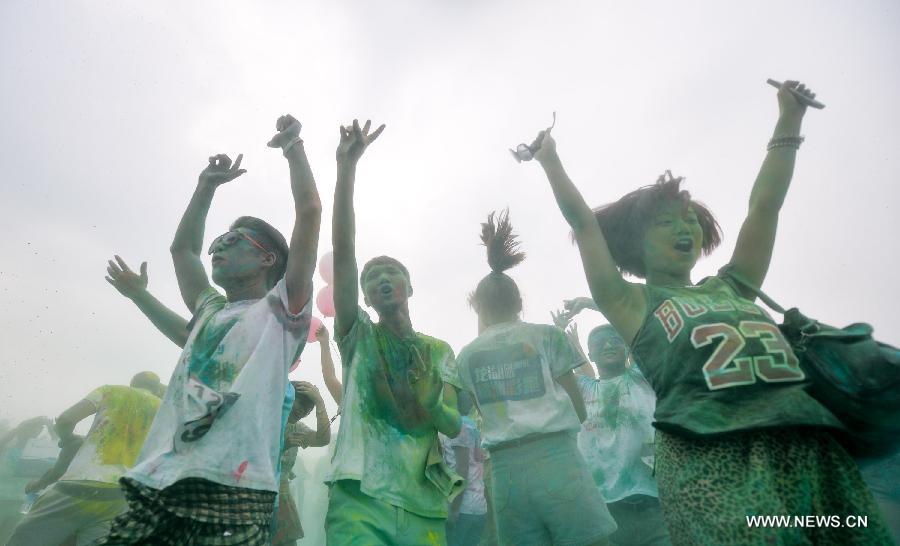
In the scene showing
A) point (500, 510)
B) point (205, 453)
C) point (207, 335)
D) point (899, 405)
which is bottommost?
point (500, 510)

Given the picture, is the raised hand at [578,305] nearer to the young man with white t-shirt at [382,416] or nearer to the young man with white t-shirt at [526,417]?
the young man with white t-shirt at [526,417]

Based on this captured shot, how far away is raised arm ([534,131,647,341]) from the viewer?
2254 millimetres

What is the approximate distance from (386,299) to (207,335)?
3.56 feet

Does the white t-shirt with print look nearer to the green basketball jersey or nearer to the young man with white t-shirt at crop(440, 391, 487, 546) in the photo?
the young man with white t-shirt at crop(440, 391, 487, 546)

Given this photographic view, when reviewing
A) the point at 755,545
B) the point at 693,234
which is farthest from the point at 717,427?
the point at 693,234

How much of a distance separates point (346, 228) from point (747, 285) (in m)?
2.11

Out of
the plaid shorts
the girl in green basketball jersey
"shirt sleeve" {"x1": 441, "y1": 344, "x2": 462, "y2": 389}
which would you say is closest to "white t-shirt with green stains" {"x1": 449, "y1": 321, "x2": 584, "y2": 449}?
"shirt sleeve" {"x1": 441, "y1": 344, "x2": 462, "y2": 389}

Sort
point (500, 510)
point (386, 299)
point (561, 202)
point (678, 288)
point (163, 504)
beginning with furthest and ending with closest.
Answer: point (500, 510), point (386, 299), point (561, 202), point (678, 288), point (163, 504)

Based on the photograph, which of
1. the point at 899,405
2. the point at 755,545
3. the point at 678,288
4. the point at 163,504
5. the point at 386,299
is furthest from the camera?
the point at 386,299

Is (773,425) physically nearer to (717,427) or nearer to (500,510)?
(717,427)

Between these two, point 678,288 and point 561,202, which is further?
point 561,202

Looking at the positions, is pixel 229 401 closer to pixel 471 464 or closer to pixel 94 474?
pixel 94 474

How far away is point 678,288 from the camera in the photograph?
233 centimetres

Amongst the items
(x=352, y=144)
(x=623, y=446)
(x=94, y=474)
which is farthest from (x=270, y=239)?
(x=94, y=474)
